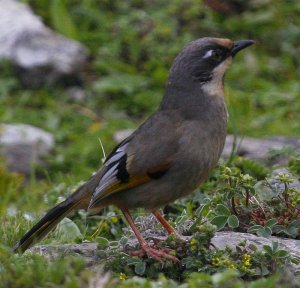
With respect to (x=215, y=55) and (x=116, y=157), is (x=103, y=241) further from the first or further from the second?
(x=215, y=55)

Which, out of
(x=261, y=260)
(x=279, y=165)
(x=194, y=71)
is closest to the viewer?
(x=261, y=260)

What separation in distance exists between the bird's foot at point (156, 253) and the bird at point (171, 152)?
0.40 feet

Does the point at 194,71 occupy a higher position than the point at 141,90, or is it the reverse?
the point at 194,71

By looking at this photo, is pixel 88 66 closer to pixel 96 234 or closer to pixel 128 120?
pixel 128 120

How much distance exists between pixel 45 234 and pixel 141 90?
5120 mm

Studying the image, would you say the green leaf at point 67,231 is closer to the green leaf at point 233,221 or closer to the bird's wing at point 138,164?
the bird's wing at point 138,164

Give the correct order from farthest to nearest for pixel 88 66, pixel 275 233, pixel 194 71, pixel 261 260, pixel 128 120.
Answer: pixel 88 66
pixel 128 120
pixel 194 71
pixel 275 233
pixel 261 260

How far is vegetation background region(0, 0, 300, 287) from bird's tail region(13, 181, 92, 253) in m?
2.99

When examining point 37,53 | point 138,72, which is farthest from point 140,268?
point 37,53

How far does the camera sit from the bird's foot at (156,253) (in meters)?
5.54

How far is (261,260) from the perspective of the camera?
5430mm

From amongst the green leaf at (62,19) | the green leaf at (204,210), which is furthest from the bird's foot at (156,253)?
the green leaf at (62,19)

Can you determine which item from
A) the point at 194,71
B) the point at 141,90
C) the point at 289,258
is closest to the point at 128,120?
the point at 141,90

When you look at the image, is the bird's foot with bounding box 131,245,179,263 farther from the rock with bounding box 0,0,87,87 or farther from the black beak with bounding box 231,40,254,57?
the rock with bounding box 0,0,87,87
